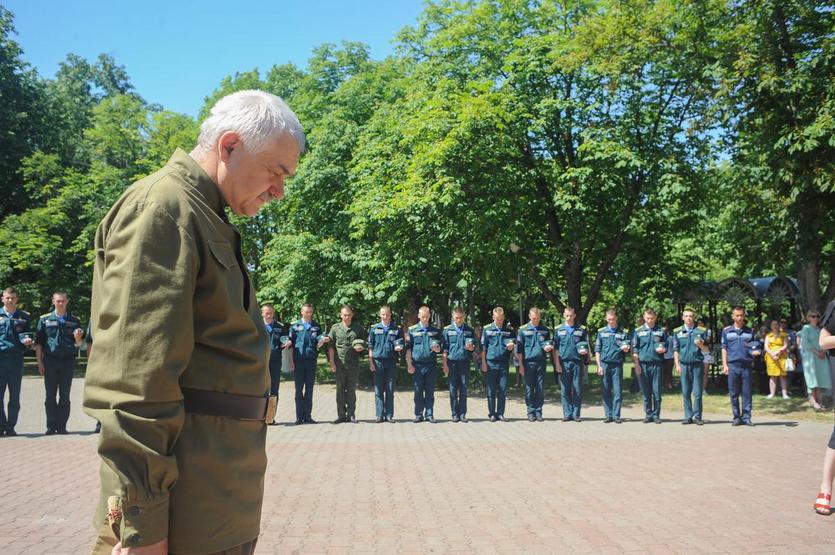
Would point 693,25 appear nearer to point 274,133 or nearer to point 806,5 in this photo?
point 806,5

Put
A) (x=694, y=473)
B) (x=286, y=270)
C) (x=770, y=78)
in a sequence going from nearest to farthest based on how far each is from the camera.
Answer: (x=694, y=473) → (x=770, y=78) → (x=286, y=270)

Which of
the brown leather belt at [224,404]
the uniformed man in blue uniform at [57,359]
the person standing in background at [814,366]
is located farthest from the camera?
the person standing in background at [814,366]

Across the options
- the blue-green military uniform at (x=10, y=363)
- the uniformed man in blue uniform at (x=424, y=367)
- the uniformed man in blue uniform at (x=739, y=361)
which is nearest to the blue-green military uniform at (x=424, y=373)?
the uniformed man in blue uniform at (x=424, y=367)

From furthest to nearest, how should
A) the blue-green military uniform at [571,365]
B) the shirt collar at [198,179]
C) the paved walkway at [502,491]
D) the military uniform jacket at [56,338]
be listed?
the blue-green military uniform at [571,365] → the military uniform jacket at [56,338] → the paved walkway at [502,491] → the shirt collar at [198,179]

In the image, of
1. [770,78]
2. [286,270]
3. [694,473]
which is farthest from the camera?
[286,270]

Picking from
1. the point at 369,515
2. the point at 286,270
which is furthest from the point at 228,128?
the point at 286,270

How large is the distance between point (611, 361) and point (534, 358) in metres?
1.56

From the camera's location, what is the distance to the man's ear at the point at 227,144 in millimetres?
2031

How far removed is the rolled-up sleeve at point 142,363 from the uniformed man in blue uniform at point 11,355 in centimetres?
1157

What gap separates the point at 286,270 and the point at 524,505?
16.6m

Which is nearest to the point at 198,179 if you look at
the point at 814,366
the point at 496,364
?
the point at 496,364

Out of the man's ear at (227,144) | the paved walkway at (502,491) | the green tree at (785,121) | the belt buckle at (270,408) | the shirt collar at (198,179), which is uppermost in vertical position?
the green tree at (785,121)

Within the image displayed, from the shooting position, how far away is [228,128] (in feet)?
6.67

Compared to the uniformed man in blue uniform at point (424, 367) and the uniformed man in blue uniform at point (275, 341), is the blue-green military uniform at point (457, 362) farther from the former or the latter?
the uniformed man in blue uniform at point (275, 341)
